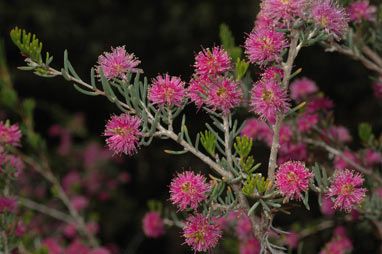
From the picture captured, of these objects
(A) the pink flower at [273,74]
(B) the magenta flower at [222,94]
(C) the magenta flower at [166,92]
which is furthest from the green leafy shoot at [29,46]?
(A) the pink flower at [273,74]

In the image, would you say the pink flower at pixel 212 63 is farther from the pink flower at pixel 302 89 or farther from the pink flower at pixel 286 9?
the pink flower at pixel 302 89

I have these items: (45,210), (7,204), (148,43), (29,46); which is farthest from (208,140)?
(148,43)

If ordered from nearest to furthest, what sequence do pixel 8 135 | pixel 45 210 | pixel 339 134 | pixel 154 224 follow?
pixel 8 135
pixel 154 224
pixel 339 134
pixel 45 210

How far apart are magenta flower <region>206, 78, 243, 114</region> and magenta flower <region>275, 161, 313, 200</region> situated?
7.5 inches

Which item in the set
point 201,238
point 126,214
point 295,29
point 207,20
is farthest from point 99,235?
point 295,29

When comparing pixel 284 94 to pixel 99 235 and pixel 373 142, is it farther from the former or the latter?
pixel 99 235

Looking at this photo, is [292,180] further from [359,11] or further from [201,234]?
[359,11]

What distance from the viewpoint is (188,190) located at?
88cm

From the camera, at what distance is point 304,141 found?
4.81ft

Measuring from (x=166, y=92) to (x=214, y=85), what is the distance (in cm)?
11

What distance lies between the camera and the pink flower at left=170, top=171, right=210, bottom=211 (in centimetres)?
88

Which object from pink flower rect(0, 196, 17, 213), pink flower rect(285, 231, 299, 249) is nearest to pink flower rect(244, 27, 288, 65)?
pink flower rect(0, 196, 17, 213)

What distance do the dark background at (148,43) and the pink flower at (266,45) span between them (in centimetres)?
208

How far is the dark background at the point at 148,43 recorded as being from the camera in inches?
117
